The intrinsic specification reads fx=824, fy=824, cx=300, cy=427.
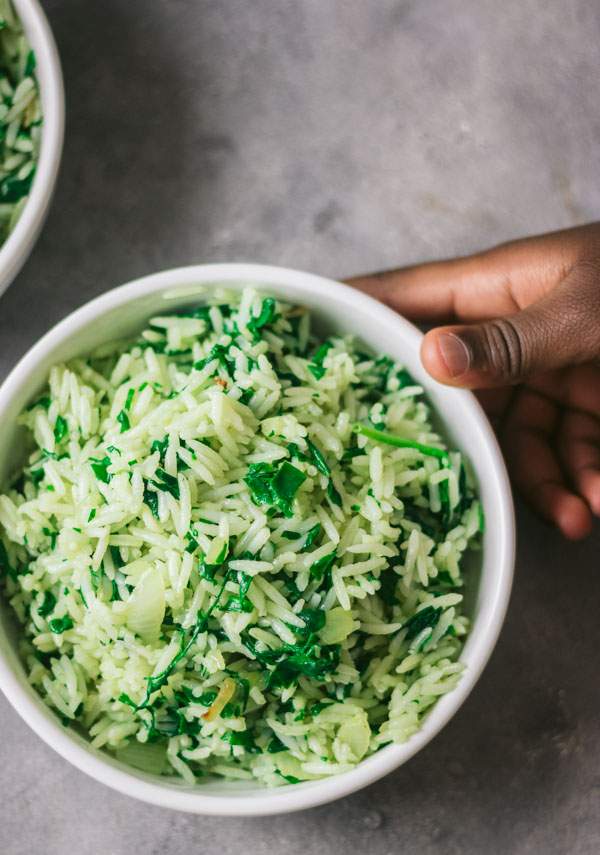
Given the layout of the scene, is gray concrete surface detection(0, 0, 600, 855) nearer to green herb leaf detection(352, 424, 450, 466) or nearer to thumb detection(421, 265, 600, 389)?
thumb detection(421, 265, 600, 389)

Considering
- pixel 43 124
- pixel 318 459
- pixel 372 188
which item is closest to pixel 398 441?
pixel 318 459

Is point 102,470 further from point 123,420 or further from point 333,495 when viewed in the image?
point 333,495

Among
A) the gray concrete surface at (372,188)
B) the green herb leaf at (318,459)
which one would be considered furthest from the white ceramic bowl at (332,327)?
the gray concrete surface at (372,188)

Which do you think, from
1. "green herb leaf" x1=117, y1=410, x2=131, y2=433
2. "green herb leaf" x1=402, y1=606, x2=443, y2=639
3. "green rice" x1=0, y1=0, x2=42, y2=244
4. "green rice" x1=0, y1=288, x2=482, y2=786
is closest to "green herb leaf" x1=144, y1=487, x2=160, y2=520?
"green rice" x1=0, y1=288, x2=482, y2=786

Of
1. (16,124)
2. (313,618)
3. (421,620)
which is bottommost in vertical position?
(421,620)

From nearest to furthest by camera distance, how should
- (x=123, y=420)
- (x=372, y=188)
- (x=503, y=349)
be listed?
(x=123, y=420) → (x=503, y=349) → (x=372, y=188)

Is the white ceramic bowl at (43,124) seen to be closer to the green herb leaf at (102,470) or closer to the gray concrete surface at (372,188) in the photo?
the gray concrete surface at (372,188)

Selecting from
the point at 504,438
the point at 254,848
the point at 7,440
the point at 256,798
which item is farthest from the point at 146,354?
the point at 254,848
